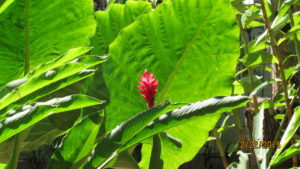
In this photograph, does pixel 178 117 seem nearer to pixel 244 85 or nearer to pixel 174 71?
pixel 174 71

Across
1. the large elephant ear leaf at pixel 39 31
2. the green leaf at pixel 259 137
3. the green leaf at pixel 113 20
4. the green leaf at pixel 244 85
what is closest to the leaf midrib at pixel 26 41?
the large elephant ear leaf at pixel 39 31

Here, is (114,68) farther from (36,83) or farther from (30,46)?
(36,83)


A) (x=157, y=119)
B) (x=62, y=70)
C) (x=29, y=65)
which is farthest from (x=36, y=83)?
(x=29, y=65)

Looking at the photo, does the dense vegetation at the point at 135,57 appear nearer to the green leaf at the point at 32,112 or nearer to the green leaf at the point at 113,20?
the green leaf at the point at 113,20

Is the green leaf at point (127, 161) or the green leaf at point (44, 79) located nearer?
the green leaf at point (44, 79)

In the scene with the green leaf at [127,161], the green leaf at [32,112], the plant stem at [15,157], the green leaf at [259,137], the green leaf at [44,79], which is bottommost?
the green leaf at [259,137]

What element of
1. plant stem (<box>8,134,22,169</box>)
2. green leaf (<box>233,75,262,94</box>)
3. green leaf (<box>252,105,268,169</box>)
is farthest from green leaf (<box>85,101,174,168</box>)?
green leaf (<box>233,75,262,94</box>)
